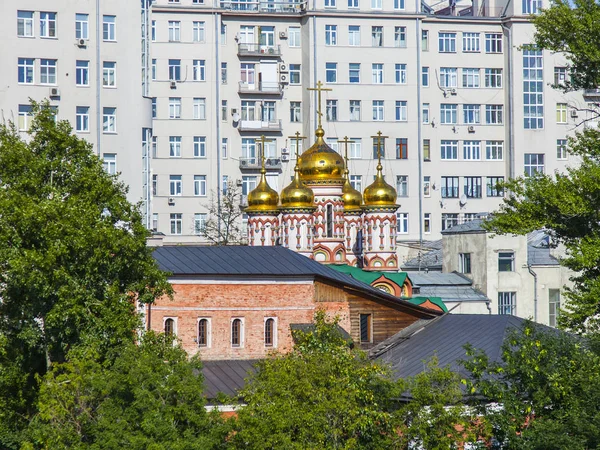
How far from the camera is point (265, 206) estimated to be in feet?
237

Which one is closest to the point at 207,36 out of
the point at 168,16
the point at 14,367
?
the point at 168,16

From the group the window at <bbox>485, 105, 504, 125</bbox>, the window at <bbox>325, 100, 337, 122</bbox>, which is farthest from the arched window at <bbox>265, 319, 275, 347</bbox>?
the window at <bbox>485, 105, 504, 125</bbox>

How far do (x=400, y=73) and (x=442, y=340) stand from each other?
41703 mm

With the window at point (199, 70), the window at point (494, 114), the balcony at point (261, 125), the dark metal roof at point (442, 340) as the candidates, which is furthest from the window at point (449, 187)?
the dark metal roof at point (442, 340)

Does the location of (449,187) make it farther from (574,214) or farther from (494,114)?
(574,214)

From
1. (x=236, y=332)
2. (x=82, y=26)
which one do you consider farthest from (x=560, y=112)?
(x=236, y=332)

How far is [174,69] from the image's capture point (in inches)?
3440

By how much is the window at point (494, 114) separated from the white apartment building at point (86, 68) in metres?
28.0

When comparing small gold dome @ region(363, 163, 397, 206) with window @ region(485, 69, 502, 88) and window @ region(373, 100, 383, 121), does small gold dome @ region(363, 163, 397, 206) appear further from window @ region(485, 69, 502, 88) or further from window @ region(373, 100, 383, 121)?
window @ region(485, 69, 502, 88)

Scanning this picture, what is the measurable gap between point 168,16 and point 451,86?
17.7 m

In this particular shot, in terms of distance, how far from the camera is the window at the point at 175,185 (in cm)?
8800

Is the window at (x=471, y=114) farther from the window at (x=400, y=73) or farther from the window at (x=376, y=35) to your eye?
the window at (x=376, y=35)

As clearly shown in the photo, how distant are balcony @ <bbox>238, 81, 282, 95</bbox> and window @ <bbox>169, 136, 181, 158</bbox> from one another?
464 cm

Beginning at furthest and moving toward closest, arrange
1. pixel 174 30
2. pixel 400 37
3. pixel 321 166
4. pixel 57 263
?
pixel 400 37, pixel 174 30, pixel 321 166, pixel 57 263
